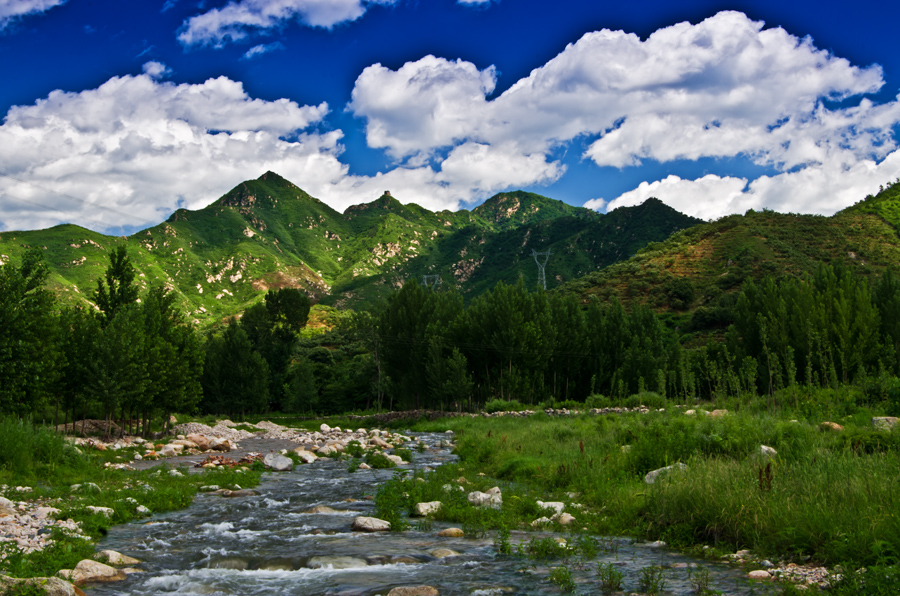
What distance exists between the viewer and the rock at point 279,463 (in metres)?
20.5

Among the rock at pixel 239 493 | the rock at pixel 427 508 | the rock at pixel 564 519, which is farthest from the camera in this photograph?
the rock at pixel 239 493

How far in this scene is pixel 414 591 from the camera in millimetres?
6773

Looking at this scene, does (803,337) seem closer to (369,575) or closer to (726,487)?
(726,487)

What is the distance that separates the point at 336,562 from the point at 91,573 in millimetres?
3214

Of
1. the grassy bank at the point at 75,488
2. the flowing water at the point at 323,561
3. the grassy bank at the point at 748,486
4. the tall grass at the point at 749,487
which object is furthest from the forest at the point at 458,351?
the flowing water at the point at 323,561

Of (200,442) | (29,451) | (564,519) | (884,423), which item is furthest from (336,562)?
(200,442)


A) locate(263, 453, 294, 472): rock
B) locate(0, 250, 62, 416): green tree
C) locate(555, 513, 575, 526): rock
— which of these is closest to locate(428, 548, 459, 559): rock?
locate(555, 513, 575, 526): rock

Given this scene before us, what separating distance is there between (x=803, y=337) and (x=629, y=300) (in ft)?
159

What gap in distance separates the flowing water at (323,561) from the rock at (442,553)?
80mm

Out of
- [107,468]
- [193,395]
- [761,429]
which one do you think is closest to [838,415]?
[761,429]

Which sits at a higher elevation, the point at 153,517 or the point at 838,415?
the point at 838,415

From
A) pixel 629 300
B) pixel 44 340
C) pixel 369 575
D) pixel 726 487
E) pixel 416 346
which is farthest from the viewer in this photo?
pixel 629 300

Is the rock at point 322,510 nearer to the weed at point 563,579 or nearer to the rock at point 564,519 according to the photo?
the rock at point 564,519

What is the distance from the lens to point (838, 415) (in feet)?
54.8
